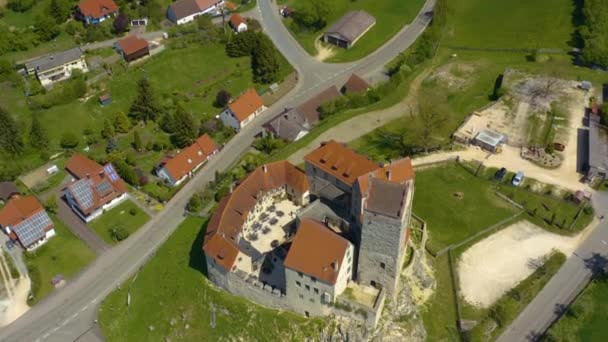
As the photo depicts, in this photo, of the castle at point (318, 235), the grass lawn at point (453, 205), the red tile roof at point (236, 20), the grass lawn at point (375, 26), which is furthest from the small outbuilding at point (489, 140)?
the red tile roof at point (236, 20)

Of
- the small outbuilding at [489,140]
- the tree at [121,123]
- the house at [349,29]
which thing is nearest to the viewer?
the small outbuilding at [489,140]

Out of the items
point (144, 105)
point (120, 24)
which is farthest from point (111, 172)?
point (120, 24)

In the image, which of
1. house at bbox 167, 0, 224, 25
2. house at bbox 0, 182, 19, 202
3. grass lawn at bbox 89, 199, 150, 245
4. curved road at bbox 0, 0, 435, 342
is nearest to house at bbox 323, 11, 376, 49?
curved road at bbox 0, 0, 435, 342

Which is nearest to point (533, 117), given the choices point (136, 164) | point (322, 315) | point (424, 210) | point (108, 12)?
point (424, 210)

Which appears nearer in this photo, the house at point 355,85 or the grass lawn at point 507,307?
the grass lawn at point 507,307

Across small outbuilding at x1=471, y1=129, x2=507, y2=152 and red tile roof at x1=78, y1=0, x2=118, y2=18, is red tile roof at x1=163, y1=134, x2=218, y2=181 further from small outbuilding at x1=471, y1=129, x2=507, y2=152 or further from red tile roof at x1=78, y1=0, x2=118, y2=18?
red tile roof at x1=78, y1=0, x2=118, y2=18

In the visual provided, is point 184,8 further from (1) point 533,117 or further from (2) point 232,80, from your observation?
(1) point 533,117

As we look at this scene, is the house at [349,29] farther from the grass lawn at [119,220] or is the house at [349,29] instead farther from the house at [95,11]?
the grass lawn at [119,220]
